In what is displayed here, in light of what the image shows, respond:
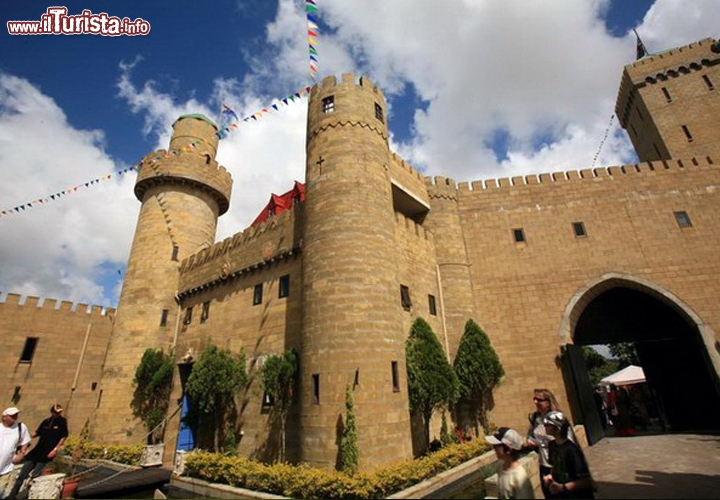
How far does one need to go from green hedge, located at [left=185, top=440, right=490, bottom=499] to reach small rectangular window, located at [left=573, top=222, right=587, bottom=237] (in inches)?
425

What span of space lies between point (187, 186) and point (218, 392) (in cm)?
1288

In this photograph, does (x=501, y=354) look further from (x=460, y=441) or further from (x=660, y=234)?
(x=660, y=234)

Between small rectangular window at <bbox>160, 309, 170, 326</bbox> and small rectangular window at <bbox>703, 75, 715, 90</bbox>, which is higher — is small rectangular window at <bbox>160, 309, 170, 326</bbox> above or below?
below

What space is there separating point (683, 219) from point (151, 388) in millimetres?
24836

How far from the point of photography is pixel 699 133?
20.2 m

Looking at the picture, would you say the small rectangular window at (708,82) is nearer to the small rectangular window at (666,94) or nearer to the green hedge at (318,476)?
the small rectangular window at (666,94)

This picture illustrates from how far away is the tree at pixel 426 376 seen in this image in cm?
1159

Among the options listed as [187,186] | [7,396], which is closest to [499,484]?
[187,186]

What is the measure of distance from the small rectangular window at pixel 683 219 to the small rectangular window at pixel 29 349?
1304 inches

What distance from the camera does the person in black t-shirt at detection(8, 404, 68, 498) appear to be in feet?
→ 25.2

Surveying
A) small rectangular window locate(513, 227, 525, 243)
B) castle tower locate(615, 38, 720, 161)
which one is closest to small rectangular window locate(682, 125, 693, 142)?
castle tower locate(615, 38, 720, 161)

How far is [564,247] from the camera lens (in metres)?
16.0

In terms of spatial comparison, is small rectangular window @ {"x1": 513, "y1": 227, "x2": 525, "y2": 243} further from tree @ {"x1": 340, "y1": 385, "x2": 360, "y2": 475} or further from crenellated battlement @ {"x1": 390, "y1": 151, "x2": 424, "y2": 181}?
tree @ {"x1": 340, "y1": 385, "x2": 360, "y2": 475}

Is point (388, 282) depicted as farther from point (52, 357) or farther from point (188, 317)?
point (52, 357)
